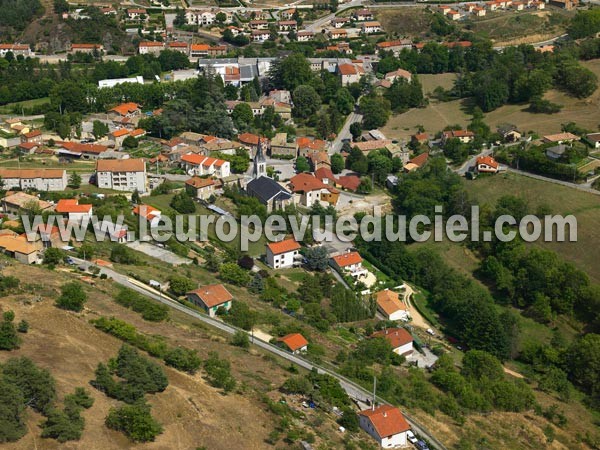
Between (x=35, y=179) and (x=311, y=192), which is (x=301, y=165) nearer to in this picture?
(x=311, y=192)

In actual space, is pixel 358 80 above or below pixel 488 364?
above

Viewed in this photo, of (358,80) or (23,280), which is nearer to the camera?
(23,280)

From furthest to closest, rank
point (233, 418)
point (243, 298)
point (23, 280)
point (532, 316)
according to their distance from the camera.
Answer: point (532, 316), point (243, 298), point (23, 280), point (233, 418)

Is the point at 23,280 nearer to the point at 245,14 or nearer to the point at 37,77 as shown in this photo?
the point at 37,77

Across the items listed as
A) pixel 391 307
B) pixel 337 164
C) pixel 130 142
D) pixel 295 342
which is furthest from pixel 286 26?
pixel 295 342

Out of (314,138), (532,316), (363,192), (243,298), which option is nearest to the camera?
(243,298)

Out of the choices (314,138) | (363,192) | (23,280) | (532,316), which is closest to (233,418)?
(23,280)

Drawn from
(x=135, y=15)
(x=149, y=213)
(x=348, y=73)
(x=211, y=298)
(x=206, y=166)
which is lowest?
(x=211, y=298)
